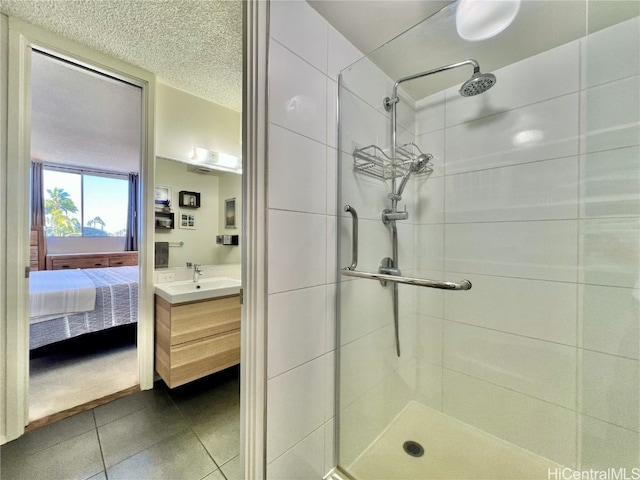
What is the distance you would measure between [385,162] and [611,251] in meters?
1.02

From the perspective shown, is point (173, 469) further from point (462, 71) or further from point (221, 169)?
point (462, 71)

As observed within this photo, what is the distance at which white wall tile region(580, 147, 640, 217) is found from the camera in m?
0.97

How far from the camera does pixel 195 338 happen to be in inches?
69.1

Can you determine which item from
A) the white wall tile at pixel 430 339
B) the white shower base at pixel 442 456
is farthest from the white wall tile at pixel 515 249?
the white shower base at pixel 442 456

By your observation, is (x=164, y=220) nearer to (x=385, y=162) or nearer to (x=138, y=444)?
(x=138, y=444)

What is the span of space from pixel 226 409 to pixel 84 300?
166 cm

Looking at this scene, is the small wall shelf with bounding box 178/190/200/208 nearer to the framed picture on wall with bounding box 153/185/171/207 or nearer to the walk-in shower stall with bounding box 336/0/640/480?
the framed picture on wall with bounding box 153/185/171/207

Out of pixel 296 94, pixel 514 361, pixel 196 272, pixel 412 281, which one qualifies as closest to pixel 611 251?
pixel 514 361

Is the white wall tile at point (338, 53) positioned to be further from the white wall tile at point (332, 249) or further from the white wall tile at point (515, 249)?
the white wall tile at point (515, 249)

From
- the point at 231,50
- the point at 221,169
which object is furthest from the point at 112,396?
the point at 231,50

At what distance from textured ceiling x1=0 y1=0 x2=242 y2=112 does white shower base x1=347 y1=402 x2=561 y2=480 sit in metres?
2.43

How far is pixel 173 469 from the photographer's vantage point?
4.10 feet

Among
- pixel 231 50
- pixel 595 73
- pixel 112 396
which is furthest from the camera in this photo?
pixel 112 396

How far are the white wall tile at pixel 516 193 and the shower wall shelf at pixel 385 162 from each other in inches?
8.7
